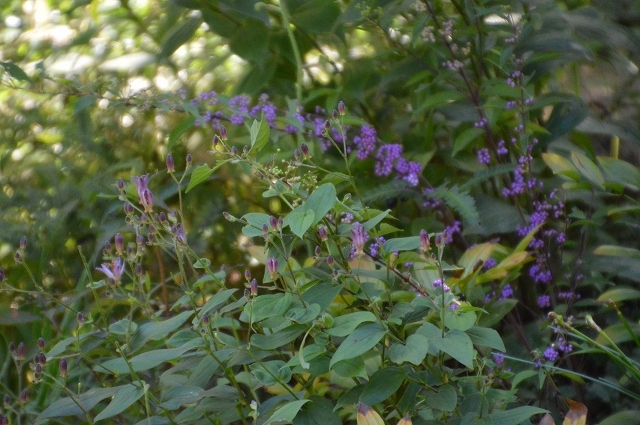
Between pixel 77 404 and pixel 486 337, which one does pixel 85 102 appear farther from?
pixel 486 337

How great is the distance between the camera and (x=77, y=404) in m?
1.03

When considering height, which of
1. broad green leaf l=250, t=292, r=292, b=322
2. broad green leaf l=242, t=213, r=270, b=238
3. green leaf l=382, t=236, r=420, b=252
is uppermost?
broad green leaf l=242, t=213, r=270, b=238

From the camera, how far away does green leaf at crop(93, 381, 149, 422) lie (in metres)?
0.96

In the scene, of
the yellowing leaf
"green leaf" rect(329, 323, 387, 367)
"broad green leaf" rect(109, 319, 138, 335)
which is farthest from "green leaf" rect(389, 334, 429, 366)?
"broad green leaf" rect(109, 319, 138, 335)

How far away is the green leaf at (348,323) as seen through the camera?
0.92m

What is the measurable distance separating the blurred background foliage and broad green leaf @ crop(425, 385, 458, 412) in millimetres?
573

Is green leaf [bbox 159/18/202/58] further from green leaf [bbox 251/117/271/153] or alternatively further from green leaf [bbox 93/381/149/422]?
green leaf [bbox 93/381/149/422]

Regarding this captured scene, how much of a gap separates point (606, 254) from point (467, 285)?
0.32 m

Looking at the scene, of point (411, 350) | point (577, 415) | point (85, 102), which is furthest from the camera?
point (85, 102)

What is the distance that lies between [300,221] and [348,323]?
15 cm

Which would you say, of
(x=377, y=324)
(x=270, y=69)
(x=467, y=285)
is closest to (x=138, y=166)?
(x=270, y=69)

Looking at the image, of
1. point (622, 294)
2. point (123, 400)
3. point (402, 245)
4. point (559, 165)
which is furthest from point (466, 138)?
point (123, 400)

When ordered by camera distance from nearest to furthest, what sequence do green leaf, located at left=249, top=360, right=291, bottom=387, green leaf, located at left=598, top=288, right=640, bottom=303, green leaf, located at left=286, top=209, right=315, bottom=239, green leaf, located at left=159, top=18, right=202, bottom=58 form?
green leaf, located at left=286, top=209, right=315, bottom=239, green leaf, located at left=249, top=360, right=291, bottom=387, green leaf, located at left=598, top=288, right=640, bottom=303, green leaf, located at left=159, top=18, right=202, bottom=58

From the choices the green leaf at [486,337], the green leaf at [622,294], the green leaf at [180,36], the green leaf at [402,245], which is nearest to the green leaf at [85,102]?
the green leaf at [180,36]
